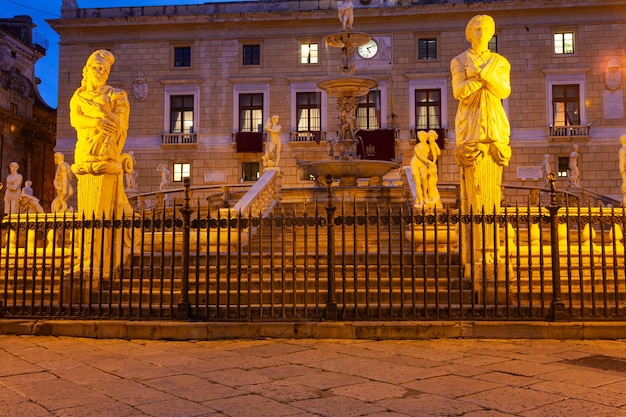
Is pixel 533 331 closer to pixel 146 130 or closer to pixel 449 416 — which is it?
pixel 449 416

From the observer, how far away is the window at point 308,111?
3494 centimetres

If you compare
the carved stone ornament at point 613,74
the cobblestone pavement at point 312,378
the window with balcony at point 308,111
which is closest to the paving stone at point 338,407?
the cobblestone pavement at point 312,378

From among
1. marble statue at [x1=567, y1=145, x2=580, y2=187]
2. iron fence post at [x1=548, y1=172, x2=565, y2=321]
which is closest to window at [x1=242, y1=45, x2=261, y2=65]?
marble statue at [x1=567, y1=145, x2=580, y2=187]

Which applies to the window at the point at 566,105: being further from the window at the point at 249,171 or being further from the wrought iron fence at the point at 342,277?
the wrought iron fence at the point at 342,277

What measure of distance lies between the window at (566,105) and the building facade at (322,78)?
51 mm

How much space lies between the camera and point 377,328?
24.9 ft

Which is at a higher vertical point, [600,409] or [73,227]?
[73,227]

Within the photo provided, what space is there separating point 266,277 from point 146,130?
2730 cm

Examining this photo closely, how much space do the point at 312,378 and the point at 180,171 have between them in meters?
30.7

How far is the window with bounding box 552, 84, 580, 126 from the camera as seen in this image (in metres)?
33.5

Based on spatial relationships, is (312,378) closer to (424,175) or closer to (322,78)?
(424,175)

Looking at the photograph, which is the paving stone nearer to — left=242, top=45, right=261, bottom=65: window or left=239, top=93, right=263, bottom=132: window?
left=239, top=93, right=263, bottom=132: window

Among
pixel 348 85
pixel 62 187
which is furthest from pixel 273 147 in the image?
pixel 62 187

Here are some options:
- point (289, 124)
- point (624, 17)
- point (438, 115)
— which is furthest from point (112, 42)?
point (624, 17)
